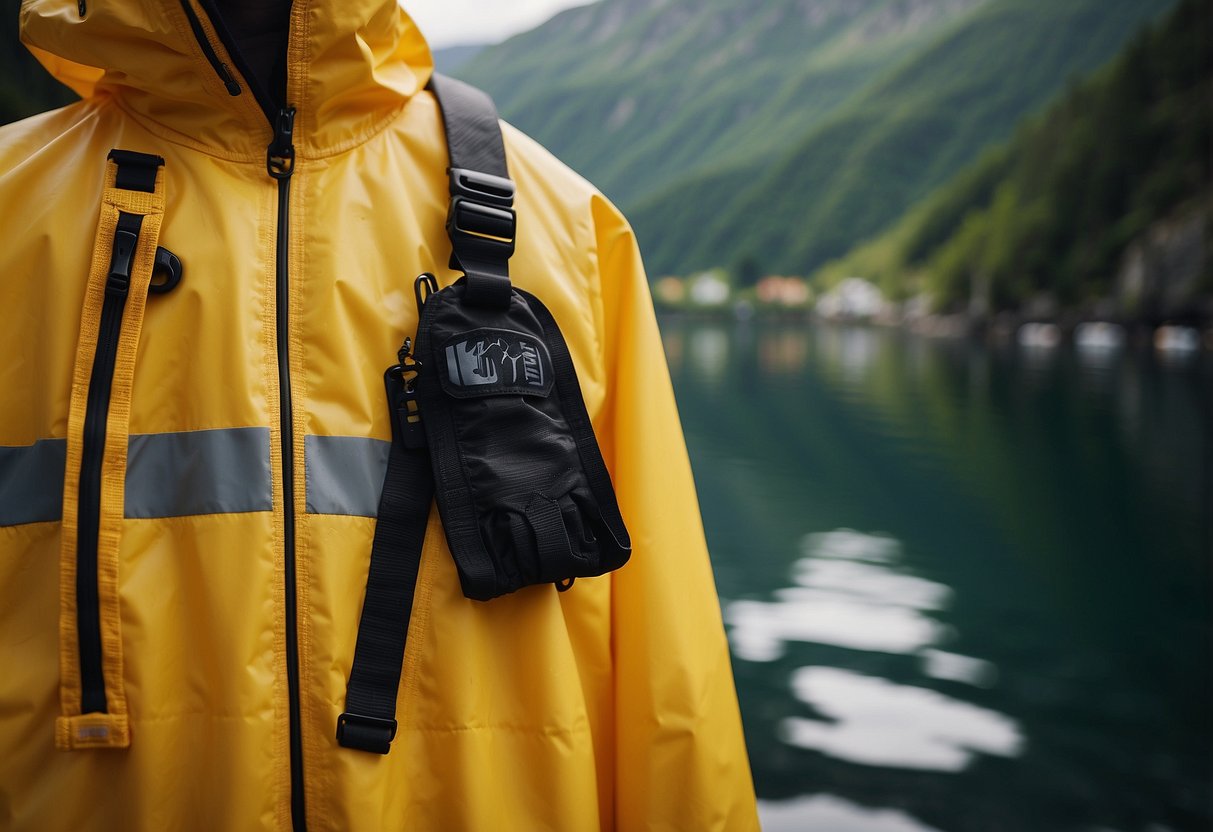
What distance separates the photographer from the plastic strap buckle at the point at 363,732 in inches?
46.3

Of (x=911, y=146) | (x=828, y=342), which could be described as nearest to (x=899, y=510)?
(x=828, y=342)

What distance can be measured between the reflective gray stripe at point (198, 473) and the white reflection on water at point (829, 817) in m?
2.95

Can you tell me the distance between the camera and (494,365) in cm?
125

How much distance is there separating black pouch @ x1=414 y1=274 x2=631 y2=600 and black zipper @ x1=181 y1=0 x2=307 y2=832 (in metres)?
0.17

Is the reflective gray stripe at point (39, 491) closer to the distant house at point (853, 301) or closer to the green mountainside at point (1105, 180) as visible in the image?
the green mountainside at point (1105, 180)

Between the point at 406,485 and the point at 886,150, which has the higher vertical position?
the point at 886,150

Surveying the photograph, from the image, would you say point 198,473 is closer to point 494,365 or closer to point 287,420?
point 287,420

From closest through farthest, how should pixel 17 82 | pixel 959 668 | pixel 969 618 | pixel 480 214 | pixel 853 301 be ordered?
pixel 480 214 < pixel 17 82 < pixel 959 668 < pixel 969 618 < pixel 853 301

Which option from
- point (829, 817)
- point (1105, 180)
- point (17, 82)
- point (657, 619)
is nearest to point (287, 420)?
point (657, 619)

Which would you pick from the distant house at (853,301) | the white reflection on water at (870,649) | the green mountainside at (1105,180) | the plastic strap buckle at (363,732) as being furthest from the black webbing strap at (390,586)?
the distant house at (853,301)

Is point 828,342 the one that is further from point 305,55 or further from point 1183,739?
point 305,55

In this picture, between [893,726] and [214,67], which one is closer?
[214,67]

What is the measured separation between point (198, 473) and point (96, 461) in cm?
12

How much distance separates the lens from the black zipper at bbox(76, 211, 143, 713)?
1132mm
